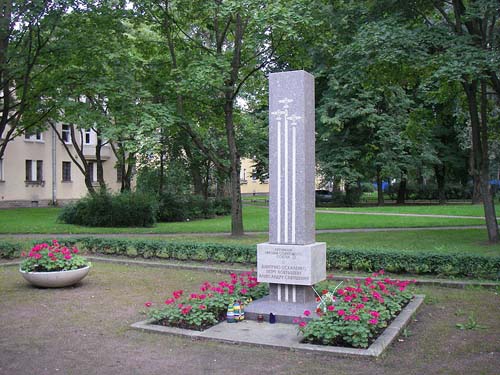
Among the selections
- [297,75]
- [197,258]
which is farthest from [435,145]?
[297,75]

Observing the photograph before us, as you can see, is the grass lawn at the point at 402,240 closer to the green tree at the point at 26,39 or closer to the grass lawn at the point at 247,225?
the grass lawn at the point at 247,225

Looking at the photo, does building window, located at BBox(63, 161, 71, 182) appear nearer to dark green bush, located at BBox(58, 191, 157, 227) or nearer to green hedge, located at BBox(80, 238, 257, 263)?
dark green bush, located at BBox(58, 191, 157, 227)

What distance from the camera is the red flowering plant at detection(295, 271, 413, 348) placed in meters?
6.63

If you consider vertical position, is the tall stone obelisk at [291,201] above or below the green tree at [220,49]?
below

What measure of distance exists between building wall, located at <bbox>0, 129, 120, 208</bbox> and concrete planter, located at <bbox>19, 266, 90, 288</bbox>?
2851 cm

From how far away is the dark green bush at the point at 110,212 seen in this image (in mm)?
25188

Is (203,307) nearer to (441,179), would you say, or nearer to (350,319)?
(350,319)

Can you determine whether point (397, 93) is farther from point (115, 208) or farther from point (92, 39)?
point (92, 39)

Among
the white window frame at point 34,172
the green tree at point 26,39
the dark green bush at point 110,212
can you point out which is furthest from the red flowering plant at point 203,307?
the white window frame at point 34,172

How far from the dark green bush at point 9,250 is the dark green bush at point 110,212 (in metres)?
10.1

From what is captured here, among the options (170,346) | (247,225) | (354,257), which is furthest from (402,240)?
(170,346)

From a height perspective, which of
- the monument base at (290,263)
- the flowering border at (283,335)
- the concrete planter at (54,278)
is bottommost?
the flowering border at (283,335)

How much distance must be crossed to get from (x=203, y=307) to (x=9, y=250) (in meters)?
8.67

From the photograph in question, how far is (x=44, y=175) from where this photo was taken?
41.2 meters
